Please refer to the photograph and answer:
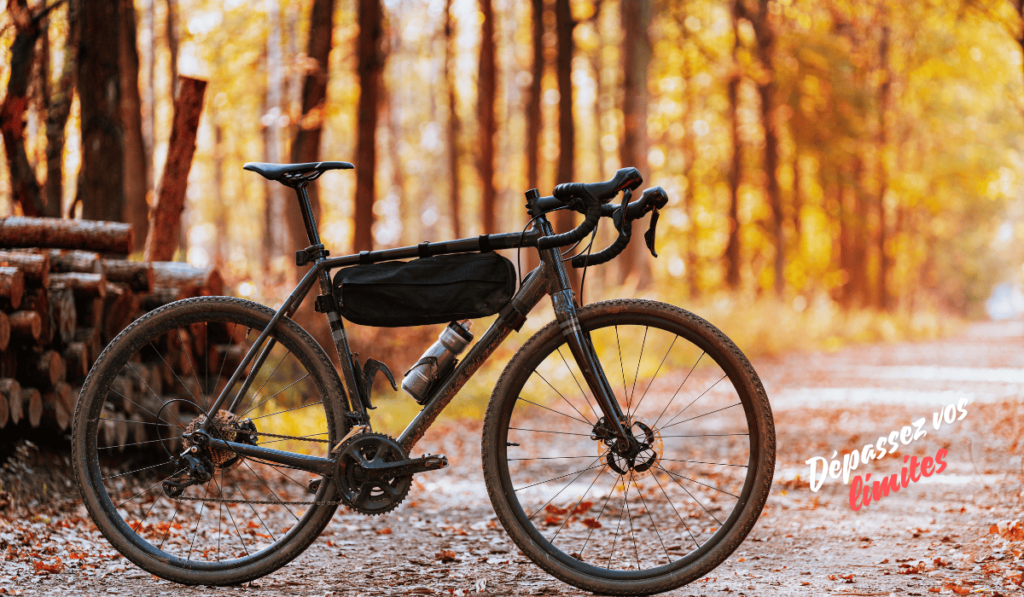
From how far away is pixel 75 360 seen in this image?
4.52 metres

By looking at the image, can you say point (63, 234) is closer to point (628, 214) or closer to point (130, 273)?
point (130, 273)

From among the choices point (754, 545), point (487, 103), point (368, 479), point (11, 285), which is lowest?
point (754, 545)

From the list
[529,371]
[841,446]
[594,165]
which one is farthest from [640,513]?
[594,165]

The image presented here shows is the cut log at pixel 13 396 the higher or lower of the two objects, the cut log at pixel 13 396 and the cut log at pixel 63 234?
the lower

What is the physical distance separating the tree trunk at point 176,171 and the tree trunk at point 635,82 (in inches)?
408

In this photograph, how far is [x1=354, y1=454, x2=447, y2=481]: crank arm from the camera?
2990 mm

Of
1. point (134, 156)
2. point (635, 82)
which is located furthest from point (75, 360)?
point (635, 82)

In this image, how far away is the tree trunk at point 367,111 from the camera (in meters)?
10.3

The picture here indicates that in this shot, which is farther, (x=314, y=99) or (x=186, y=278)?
(x=314, y=99)

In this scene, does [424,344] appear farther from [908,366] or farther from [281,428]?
[908,366]

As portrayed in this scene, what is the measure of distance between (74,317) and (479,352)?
2631 mm

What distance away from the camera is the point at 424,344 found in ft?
30.0

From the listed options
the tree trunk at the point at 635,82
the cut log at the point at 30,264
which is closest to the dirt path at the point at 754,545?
the cut log at the point at 30,264

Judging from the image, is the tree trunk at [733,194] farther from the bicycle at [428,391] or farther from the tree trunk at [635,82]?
the bicycle at [428,391]
